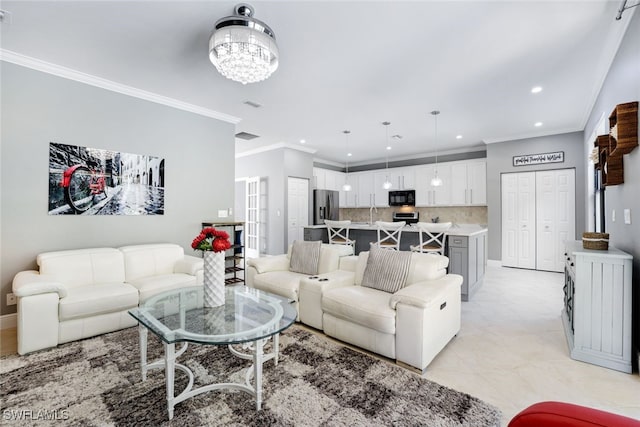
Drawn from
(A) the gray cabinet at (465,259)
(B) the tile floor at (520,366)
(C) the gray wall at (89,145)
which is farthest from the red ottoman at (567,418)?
(C) the gray wall at (89,145)

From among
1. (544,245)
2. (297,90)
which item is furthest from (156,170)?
(544,245)

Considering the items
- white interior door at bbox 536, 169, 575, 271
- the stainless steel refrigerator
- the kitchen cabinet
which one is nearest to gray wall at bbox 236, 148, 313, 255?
the stainless steel refrigerator

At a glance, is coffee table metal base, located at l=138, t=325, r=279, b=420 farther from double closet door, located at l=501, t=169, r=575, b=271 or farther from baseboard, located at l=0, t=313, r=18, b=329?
double closet door, located at l=501, t=169, r=575, b=271

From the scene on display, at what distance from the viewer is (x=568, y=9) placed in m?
2.29

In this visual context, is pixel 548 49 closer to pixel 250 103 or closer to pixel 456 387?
pixel 456 387

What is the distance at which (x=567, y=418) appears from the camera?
757 millimetres

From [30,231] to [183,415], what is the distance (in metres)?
2.81

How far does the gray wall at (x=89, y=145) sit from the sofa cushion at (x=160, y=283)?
806 millimetres

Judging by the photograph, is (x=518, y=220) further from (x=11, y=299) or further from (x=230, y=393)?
(x=11, y=299)

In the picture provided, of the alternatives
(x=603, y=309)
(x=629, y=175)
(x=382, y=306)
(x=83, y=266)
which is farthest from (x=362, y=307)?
(x=83, y=266)

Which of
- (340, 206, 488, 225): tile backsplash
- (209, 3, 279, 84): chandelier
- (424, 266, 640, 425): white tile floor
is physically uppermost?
(209, 3, 279, 84): chandelier

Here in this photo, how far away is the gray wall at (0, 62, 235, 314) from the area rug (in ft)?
4.43

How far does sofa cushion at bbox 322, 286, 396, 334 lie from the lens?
2.27 m

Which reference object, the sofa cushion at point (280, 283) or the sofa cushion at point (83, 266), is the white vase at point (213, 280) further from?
the sofa cushion at point (83, 266)
